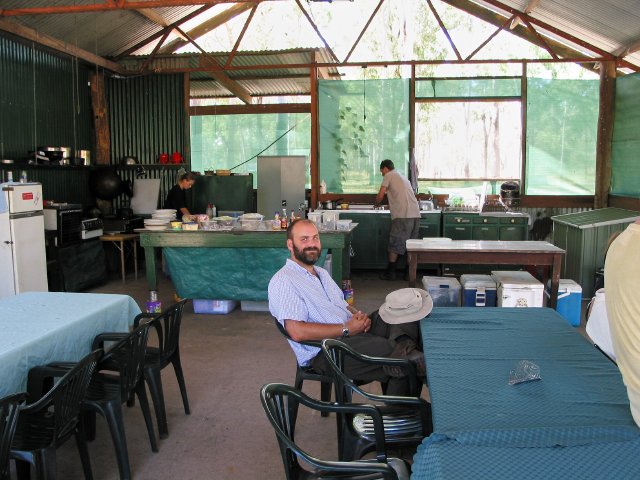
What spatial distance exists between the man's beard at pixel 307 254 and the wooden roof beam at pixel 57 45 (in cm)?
597

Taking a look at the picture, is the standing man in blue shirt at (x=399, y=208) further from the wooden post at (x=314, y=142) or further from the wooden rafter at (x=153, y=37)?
the wooden rafter at (x=153, y=37)

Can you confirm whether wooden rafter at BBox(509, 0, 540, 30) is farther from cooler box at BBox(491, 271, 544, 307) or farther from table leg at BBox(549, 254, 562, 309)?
cooler box at BBox(491, 271, 544, 307)

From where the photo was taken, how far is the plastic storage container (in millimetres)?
7191

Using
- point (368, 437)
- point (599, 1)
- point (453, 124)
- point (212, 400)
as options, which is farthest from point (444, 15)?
point (368, 437)

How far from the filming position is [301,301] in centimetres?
369

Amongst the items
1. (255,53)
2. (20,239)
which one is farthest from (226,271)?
(255,53)

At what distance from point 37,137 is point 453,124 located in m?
7.04

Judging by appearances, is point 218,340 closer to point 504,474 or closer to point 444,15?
point 504,474

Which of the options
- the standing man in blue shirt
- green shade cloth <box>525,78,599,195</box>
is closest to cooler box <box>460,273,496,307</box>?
the standing man in blue shirt

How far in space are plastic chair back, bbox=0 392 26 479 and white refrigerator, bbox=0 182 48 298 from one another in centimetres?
509

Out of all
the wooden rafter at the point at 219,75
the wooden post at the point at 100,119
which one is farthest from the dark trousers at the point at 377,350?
the wooden post at the point at 100,119

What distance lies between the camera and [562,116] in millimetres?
9977

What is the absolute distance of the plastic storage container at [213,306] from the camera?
7191 mm

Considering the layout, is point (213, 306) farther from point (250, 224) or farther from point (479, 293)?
point (479, 293)
